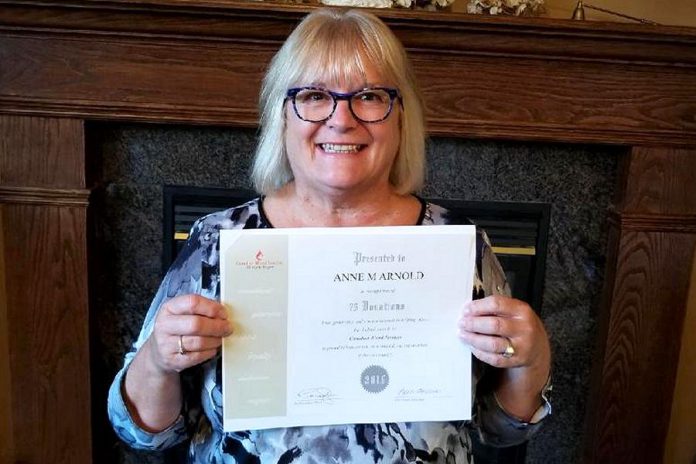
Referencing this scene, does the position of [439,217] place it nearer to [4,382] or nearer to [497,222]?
[497,222]

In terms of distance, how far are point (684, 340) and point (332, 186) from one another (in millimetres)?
1372

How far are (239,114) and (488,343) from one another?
0.93 metres

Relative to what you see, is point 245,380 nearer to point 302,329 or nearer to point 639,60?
point 302,329

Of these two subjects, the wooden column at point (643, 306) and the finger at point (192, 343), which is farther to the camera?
the wooden column at point (643, 306)

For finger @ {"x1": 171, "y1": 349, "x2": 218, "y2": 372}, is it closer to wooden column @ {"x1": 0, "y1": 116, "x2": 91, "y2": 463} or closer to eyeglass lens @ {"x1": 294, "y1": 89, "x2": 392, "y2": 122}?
eyeglass lens @ {"x1": 294, "y1": 89, "x2": 392, "y2": 122}

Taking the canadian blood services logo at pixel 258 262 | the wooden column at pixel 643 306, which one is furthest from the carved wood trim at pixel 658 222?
the canadian blood services logo at pixel 258 262

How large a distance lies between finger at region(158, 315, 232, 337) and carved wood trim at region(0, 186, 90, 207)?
2.84 ft

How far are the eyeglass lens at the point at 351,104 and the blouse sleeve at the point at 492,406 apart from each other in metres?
0.24

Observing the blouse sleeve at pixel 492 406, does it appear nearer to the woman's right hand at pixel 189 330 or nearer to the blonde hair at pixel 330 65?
the blonde hair at pixel 330 65

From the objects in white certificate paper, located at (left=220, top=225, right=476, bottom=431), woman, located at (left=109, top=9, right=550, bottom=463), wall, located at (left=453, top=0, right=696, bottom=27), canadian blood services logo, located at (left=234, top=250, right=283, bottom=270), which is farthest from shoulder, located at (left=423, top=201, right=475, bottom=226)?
wall, located at (left=453, top=0, right=696, bottom=27)

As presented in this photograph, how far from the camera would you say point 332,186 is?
861mm

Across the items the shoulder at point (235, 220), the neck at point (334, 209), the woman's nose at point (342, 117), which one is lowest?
the shoulder at point (235, 220)

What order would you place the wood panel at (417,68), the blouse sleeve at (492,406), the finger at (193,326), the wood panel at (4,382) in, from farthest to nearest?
the wood panel at (4,382), the wood panel at (417,68), the blouse sleeve at (492,406), the finger at (193,326)
